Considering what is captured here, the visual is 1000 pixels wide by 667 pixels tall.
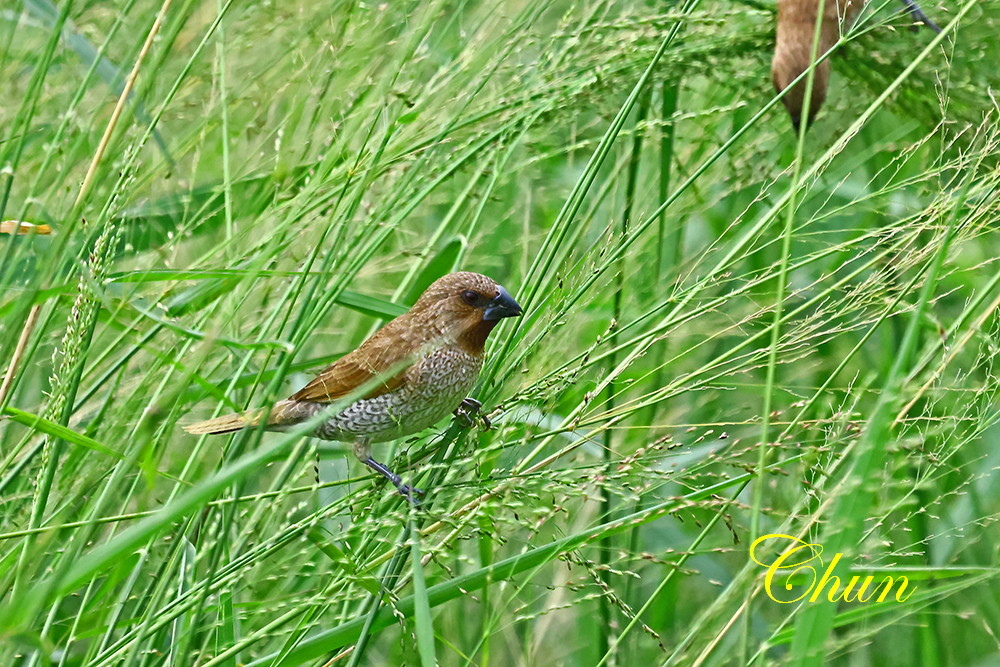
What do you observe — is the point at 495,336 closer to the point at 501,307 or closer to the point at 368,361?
the point at 501,307

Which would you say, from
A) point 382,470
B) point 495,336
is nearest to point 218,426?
point 382,470

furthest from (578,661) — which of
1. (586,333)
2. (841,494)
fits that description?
(841,494)

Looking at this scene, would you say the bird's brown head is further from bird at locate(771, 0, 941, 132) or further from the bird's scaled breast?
bird at locate(771, 0, 941, 132)

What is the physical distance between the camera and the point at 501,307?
2348 mm

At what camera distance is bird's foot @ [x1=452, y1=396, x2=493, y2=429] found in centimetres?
216

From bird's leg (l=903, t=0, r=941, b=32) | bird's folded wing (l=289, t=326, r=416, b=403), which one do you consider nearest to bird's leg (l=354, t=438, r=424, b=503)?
bird's folded wing (l=289, t=326, r=416, b=403)

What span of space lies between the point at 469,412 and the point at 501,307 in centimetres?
24

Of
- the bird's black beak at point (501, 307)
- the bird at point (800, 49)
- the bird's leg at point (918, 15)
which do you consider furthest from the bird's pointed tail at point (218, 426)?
the bird's leg at point (918, 15)

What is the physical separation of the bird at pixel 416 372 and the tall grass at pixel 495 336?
0.26 feet

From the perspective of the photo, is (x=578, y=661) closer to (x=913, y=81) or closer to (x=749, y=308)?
(x=749, y=308)
